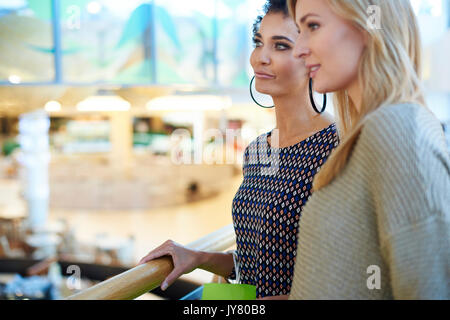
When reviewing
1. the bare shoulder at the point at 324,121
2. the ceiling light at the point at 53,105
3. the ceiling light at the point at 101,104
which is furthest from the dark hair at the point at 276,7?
the ceiling light at the point at 101,104

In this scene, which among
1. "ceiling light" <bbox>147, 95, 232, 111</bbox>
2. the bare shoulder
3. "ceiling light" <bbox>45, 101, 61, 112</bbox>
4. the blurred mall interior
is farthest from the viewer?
"ceiling light" <bbox>147, 95, 232, 111</bbox>

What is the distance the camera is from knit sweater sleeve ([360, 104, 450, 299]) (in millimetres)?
646

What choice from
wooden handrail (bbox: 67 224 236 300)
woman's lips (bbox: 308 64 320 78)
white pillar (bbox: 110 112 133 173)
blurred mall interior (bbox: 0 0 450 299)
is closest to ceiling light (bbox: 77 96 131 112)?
blurred mall interior (bbox: 0 0 450 299)

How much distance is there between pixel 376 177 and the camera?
670 mm

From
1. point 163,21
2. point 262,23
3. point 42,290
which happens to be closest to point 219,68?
point 163,21

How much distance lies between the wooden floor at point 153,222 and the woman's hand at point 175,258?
29.3 feet

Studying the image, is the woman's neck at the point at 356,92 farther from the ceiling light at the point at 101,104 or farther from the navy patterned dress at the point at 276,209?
the ceiling light at the point at 101,104

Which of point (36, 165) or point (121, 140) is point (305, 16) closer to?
point (36, 165)

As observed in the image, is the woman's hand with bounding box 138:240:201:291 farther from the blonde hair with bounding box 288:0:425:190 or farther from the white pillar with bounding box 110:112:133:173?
the white pillar with bounding box 110:112:133:173

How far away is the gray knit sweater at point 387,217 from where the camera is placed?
0.65m

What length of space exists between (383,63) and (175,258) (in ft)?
2.23

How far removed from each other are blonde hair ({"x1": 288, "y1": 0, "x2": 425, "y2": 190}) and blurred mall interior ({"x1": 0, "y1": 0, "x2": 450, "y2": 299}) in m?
0.30

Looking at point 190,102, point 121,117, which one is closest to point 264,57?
point 190,102
